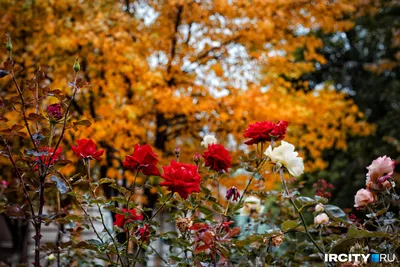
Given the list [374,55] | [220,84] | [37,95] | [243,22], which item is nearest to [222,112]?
[220,84]

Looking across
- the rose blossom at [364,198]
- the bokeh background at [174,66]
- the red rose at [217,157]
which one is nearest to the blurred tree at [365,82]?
the bokeh background at [174,66]

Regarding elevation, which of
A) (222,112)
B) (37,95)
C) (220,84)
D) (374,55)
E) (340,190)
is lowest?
(37,95)

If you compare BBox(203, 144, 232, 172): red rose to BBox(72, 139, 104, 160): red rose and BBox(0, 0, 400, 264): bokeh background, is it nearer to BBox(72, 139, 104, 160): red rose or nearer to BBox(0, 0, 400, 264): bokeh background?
BBox(72, 139, 104, 160): red rose

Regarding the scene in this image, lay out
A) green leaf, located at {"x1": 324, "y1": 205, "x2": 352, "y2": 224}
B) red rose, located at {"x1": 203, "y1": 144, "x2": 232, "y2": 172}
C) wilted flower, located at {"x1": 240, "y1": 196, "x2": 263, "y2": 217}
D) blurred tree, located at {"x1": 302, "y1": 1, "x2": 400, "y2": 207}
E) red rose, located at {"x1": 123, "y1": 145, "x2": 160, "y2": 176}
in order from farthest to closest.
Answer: blurred tree, located at {"x1": 302, "y1": 1, "x2": 400, "y2": 207} < wilted flower, located at {"x1": 240, "y1": 196, "x2": 263, "y2": 217} < red rose, located at {"x1": 203, "y1": 144, "x2": 232, "y2": 172} < red rose, located at {"x1": 123, "y1": 145, "x2": 160, "y2": 176} < green leaf, located at {"x1": 324, "y1": 205, "x2": 352, "y2": 224}

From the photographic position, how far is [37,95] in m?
1.86

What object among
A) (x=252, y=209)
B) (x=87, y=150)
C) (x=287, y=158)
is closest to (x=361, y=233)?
(x=287, y=158)

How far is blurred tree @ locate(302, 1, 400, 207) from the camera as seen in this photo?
437 inches

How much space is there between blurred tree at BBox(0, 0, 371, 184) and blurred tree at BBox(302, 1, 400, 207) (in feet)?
16.7

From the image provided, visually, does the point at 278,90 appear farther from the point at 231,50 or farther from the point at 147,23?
the point at 147,23

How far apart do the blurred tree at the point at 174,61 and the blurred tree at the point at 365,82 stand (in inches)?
201

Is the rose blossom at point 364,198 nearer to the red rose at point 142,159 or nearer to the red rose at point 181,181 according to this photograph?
the red rose at point 181,181

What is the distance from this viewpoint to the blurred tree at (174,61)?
173 inches

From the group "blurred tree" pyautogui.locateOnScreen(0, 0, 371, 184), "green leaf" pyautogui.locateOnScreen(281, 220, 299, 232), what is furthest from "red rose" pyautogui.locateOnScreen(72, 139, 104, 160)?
"blurred tree" pyautogui.locateOnScreen(0, 0, 371, 184)

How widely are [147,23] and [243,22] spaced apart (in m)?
1.03
